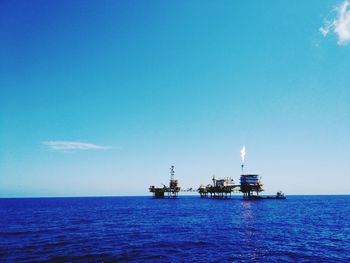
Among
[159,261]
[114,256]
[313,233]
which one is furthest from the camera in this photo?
[313,233]

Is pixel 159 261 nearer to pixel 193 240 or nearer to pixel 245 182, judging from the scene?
pixel 193 240

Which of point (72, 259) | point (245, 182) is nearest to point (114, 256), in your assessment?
point (72, 259)

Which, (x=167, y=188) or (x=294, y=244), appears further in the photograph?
(x=167, y=188)

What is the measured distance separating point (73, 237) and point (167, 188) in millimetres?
124646

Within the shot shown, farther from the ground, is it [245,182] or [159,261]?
[245,182]

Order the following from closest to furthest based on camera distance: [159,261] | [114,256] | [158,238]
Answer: [159,261], [114,256], [158,238]

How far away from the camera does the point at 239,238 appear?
33625 mm

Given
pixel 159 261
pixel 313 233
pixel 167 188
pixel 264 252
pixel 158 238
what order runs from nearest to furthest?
pixel 159 261 < pixel 264 252 < pixel 158 238 < pixel 313 233 < pixel 167 188

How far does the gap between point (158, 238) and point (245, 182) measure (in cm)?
8726

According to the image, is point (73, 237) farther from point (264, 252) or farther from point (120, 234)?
point (264, 252)

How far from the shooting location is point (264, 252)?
87.8 feet

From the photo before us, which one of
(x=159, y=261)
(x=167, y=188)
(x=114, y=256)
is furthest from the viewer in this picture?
(x=167, y=188)

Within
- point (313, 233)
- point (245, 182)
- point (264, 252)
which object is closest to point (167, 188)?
point (245, 182)

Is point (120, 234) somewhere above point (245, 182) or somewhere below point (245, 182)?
below
